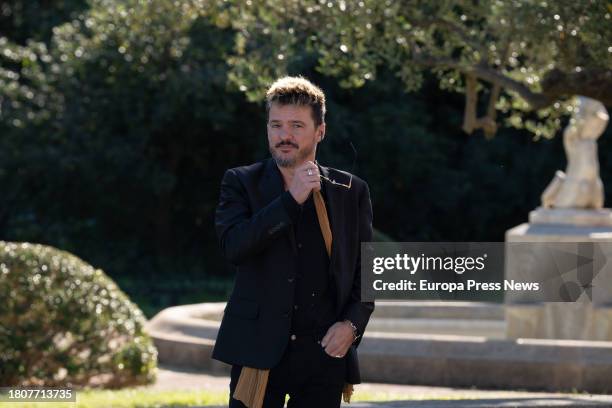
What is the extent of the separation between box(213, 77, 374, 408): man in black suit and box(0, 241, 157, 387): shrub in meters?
6.10

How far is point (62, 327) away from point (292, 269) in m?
6.34

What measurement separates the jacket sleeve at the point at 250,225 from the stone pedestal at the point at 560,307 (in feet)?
29.7

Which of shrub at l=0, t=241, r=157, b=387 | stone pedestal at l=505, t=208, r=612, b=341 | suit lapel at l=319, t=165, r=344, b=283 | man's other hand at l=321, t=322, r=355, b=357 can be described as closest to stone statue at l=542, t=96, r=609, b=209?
stone pedestal at l=505, t=208, r=612, b=341

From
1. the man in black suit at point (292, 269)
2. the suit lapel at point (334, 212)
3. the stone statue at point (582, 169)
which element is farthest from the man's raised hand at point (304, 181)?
the stone statue at point (582, 169)

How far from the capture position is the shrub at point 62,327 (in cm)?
1014

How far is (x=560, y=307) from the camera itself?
13.5 metres

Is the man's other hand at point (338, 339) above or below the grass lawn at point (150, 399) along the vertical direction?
above

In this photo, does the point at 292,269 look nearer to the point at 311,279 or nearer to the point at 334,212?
the point at 311,279

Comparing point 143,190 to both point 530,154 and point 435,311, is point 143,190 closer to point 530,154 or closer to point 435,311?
point 530,154

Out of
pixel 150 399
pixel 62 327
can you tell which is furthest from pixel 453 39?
pixel 62 327

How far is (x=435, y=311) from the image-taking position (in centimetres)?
1600

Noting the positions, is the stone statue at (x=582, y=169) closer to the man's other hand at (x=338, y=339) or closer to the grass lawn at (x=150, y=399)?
the grass lawn at (x=150, y=399)

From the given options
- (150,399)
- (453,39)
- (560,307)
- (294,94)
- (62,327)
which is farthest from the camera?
(560,307)

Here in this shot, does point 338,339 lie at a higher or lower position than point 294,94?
lower
